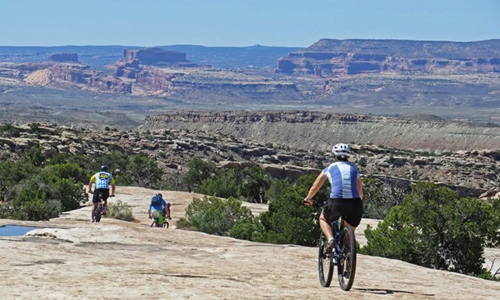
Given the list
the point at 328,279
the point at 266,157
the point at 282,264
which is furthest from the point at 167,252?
the point at 266,157

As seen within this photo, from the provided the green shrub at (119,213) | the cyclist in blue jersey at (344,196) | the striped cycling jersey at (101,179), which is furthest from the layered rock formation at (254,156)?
the cyclist in blue jersey at (344,196)

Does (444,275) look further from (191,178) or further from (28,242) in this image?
(191,178)

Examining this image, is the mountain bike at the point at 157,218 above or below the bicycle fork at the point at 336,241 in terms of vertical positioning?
below

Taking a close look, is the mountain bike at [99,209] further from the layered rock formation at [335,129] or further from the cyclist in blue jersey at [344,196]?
the layered rock formation at [335,129]

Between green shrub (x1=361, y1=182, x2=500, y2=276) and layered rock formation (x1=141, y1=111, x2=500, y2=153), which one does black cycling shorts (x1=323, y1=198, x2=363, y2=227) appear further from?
layered rock formation (x1=141, y1=111, x2=500, y2=153)

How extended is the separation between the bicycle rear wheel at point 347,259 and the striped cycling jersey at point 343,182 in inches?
16.9

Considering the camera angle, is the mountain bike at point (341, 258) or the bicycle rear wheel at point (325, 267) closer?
the mountain bike at point (341, 258)

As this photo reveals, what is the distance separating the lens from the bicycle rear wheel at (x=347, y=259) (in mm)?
11133

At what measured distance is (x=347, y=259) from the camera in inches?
446

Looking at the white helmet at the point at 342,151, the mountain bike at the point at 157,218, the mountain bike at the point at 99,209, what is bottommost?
the mountain bike at the point at 157,218

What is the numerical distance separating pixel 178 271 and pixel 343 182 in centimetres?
274

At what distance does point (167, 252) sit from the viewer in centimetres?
1486

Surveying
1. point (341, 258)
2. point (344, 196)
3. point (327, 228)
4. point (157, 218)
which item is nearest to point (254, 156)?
point (157, 218)

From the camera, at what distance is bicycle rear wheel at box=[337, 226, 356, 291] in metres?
11.1
